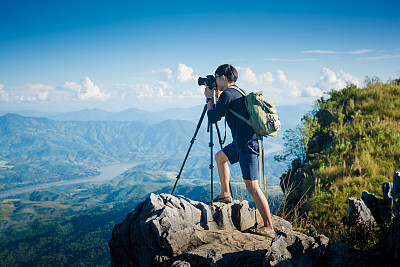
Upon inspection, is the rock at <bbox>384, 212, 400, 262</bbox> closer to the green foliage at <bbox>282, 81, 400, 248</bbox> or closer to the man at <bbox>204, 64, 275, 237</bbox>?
the green foliage at <bbox>282, 81, 400, 248</bbox>

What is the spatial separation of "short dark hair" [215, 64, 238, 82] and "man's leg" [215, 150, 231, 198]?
1.48 metres

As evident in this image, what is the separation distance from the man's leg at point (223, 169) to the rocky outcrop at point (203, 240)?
0.34 metres

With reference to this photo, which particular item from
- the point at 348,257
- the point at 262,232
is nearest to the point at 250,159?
the point at 262,232

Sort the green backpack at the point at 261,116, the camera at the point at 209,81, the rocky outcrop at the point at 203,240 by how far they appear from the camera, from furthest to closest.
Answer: the camera at the point at 209,81
the green backpack at the point at 261,116
the rocky outcrop at the point at 203,240

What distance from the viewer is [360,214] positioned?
4277 millimetres

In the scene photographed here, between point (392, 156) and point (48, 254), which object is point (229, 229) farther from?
point (48, 254)

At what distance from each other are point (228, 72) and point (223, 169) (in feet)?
6.62

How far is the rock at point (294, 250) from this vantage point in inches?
107

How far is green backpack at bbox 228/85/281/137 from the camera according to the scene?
13.0ft

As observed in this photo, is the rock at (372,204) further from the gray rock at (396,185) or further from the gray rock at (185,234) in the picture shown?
the gray rock at (185,234)

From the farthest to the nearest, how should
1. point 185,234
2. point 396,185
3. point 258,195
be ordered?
1. point 258,195
2. point 185,234
3. point 396,185

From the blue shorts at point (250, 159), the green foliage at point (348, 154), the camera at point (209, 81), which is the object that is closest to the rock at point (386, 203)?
the green foliage at point (348, 154)

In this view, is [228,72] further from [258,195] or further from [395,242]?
[395,242]

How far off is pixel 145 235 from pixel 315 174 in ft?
21.6
